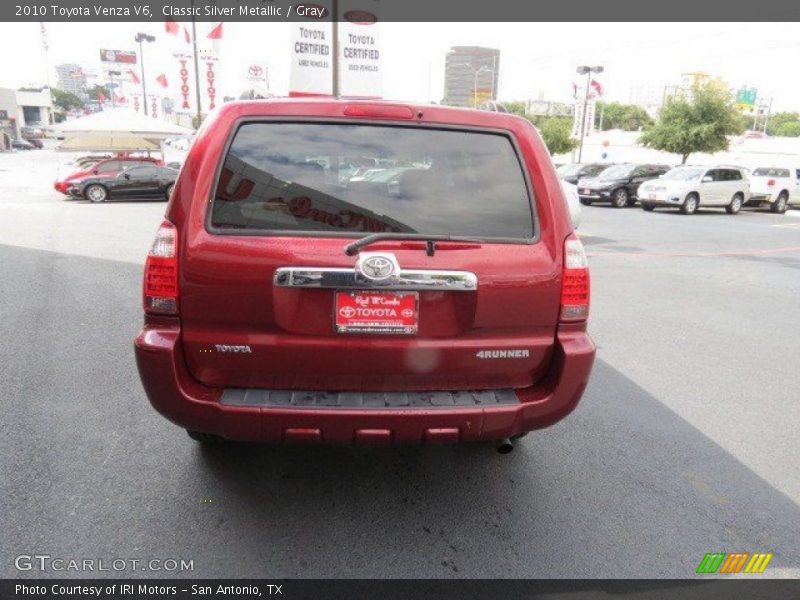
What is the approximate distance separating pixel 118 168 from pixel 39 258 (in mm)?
12925

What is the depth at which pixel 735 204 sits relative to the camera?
22344mm

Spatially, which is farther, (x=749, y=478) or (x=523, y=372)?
(x=749, y=478)

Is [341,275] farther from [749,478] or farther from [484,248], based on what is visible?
[749,478]

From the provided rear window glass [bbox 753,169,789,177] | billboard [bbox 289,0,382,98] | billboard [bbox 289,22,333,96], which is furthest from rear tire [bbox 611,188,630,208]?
billboard [bbox 289,22,333,96]

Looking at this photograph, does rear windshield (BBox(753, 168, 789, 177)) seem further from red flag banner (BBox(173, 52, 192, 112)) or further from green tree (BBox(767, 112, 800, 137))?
green tree (BBox(767, 112, 800, 137))

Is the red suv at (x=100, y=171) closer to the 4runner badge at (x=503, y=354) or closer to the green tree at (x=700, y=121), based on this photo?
the 4runner badge at (x=503, y=354)

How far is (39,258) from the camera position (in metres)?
9.41

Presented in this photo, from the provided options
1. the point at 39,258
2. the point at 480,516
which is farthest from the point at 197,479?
the point at 39,258

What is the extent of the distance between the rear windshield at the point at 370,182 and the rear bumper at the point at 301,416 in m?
0.61

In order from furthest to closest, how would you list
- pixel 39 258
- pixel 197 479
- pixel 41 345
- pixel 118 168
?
1. pixel 118 168
2. pixel 39 258
3. pixel 41 345
4. pixel 197 479

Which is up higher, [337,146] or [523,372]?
[337,146]

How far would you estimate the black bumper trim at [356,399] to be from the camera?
2.59m

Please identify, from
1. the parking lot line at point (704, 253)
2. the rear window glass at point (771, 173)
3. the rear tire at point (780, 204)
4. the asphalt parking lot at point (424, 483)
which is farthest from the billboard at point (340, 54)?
the rear window glass at point (771, 173)

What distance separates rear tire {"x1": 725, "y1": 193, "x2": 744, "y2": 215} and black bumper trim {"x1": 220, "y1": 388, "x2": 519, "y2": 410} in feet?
A: 76.1
